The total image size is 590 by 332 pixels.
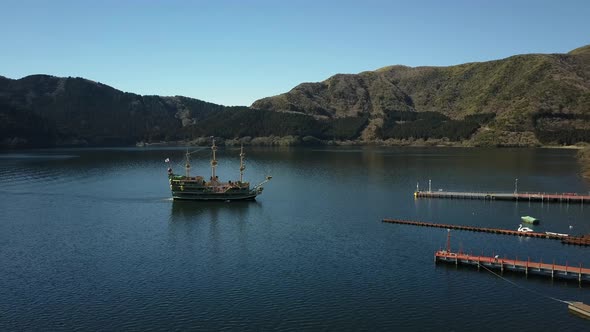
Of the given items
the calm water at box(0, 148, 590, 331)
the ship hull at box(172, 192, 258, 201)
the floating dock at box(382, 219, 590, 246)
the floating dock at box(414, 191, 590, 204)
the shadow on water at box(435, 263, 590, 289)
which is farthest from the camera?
the ship hull at box(172, 192, 258, 201)

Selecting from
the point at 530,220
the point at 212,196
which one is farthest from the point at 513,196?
the point at 212,196

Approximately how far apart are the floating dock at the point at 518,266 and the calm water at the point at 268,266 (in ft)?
6.11

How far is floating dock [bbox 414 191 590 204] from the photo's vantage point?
Result: 423ft

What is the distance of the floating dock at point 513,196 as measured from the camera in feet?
423

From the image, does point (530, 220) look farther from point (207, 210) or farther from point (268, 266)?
point (207, 210)

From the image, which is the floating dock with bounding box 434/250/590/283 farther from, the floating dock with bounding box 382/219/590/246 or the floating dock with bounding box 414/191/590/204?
the floating dock with bounding box 414/191/590/204

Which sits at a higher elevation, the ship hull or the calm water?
the ship hull

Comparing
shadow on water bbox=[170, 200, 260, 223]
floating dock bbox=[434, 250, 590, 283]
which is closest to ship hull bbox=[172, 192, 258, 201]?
shadow on water bbox=[170, 200, 260, 223]

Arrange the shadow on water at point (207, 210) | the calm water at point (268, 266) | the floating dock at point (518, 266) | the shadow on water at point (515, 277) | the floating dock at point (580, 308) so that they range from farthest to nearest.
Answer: the shadow on water at point (207, 210) < the floating dock at point (518, 266) < the shadow on water at point (515, 277) < the calm water at point (268, 266) < the floating dock at point (580, 308)

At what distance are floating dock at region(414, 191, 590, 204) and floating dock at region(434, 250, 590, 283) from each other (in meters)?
61.7

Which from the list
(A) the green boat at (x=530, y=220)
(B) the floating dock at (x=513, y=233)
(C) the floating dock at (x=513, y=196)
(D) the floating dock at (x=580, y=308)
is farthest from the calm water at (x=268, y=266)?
(C) the floating dock at (x=513, y=196)

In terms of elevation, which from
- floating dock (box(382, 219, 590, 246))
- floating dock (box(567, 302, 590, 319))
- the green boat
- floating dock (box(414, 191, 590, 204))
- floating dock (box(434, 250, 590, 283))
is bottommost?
floating dock (box(567, 302, 590, 319))

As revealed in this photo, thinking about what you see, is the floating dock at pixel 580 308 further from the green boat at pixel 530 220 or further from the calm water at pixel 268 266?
the green boat at pixel 530 220

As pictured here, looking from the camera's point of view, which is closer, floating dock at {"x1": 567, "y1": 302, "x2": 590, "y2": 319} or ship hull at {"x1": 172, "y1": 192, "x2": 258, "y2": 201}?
floating dock at {"x1": 567, "y1": 302, "x2": 590, "y2": 319}
